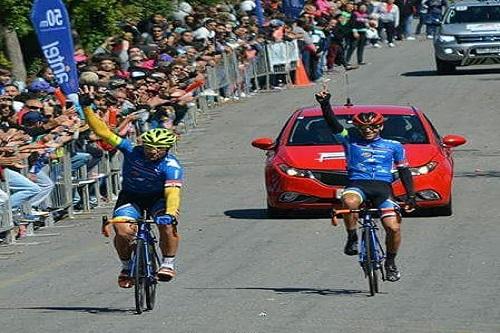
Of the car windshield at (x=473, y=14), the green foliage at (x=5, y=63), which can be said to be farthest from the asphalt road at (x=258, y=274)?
Result: the car windshield at (x=473, y=14)

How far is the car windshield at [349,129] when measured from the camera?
20.7m

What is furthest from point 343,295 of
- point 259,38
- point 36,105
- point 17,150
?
point 259,38

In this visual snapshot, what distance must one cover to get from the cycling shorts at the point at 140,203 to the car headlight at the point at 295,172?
643cm

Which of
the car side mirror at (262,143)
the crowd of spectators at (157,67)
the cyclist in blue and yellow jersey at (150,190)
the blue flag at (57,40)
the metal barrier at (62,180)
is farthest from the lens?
the blue flag at (57,40)

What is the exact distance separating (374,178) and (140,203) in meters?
2.22

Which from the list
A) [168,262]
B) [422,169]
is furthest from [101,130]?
[422,169]

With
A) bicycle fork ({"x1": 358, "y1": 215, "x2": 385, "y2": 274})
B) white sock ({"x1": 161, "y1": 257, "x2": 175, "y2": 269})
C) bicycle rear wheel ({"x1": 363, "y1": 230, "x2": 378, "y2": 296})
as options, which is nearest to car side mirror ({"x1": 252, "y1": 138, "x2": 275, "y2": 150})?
bicycle fork ({"x1": 358, "y1": 215, "x2": 385, "y2": 274})

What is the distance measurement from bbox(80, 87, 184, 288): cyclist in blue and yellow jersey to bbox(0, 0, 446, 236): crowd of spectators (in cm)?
368

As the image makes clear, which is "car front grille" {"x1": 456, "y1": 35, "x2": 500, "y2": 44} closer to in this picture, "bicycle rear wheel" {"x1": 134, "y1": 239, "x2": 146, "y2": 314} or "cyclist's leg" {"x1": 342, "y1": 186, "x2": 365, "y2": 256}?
"cyclist's leg" {"x1": 342, "y1": 186, "x2": 365, "y2": 256}

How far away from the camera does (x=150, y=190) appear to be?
1368 cm

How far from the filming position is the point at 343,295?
45.9 ft

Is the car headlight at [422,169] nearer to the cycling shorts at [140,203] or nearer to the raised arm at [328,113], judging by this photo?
the raised arm at [328,113]

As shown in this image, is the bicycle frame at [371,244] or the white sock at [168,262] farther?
the bicycle frame at [371,244]

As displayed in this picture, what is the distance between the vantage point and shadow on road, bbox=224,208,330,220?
20609 mm
